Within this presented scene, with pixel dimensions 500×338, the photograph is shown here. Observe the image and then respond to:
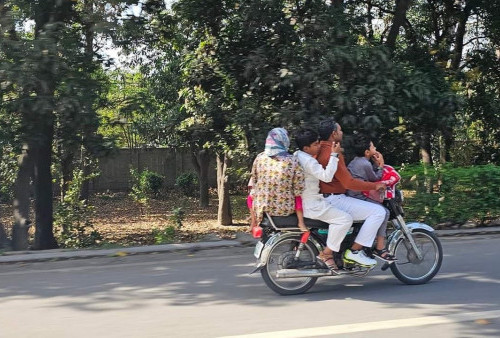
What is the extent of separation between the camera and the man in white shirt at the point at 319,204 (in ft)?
20.3

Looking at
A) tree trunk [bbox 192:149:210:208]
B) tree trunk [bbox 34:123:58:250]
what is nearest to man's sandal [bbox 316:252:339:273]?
tree trunk [bbox 34:123:58:250]

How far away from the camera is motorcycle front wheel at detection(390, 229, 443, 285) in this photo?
6.66 metres

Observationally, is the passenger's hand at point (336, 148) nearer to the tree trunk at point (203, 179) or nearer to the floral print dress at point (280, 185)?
the floral print dress at point (280, 185)

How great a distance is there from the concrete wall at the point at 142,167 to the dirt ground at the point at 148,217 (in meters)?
1.15

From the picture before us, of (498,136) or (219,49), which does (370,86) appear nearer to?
(219,49)

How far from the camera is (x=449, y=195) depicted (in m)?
10.6

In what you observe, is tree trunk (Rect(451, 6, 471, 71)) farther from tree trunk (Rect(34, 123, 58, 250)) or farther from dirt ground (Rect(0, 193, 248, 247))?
tree trunk (Rect(34, 123, 58, 250))

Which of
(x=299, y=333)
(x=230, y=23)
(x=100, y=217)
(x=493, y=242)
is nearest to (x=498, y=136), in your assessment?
(x=493, y=242)

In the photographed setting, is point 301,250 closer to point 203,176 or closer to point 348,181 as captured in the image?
point 348,181

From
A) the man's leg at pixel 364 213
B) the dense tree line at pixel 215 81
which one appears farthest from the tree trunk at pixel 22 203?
the man's leg at pixel 364 213

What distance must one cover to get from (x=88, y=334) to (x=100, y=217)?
13921 millimetres

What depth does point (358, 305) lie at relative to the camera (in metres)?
5.96

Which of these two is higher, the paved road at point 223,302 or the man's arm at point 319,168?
the man's arm at point 319,168

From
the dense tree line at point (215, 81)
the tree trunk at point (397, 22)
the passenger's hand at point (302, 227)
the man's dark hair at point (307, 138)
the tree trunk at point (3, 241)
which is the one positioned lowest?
the tree trunk at point (3, 241)
